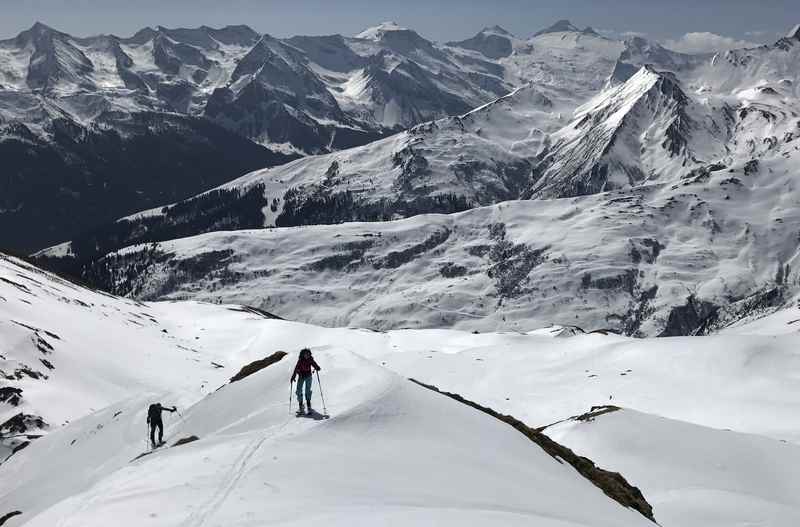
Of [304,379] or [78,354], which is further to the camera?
[78,354]

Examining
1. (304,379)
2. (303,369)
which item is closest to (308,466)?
(304,379)

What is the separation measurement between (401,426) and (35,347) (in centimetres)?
6388

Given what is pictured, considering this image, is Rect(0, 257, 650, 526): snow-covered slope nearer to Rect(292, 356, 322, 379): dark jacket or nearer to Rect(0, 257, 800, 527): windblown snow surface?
Rect(0, 257, 800, 527): windblown snow surface

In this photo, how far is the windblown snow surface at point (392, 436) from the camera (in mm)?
21938

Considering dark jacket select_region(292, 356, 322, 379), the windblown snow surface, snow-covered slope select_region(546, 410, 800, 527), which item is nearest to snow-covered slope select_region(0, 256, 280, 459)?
the windblown snow surface

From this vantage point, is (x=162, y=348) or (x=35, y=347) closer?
(x=35, y=347)

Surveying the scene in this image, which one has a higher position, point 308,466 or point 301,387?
point 301,387

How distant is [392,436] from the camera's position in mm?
28281

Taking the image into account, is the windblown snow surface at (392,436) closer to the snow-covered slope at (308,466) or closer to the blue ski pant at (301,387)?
the snow-covered slope at (308,466)

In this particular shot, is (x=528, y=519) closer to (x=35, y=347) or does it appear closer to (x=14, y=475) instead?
(x=14, y=475)

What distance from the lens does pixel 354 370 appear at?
3634 cm

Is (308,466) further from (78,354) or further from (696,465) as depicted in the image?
(78,354)

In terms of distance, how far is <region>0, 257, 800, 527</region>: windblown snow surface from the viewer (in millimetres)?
21938

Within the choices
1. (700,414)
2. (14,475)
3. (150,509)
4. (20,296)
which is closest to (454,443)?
(150,509)
